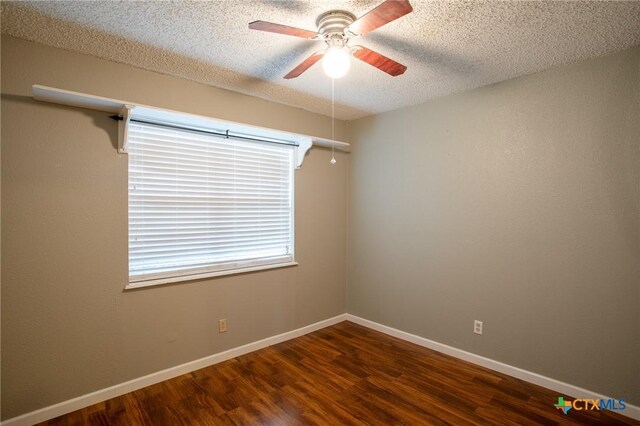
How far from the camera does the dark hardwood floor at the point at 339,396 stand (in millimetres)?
2105

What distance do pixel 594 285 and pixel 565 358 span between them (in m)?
0.60

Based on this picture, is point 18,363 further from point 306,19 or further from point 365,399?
point 306,19

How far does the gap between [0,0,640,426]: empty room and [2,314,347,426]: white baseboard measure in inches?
0.6

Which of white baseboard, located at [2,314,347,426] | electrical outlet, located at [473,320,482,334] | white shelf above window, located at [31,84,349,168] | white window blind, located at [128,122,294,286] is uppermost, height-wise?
white shelf above window, located at [31,84,349,168]

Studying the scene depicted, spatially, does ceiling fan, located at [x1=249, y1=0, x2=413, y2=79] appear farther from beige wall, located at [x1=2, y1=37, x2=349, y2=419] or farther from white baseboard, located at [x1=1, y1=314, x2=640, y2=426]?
white baseboard, located at [x1=1, y1=314, x2=640, y2=426]

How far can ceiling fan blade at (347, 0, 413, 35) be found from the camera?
129 cm

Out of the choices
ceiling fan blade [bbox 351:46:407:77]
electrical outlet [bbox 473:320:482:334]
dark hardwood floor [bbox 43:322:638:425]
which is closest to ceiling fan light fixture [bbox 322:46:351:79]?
ceiling fan blade [bbox 351:46:407:77]

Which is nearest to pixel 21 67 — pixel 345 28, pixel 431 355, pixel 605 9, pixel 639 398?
pixel 345 28

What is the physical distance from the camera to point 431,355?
9.90 ft

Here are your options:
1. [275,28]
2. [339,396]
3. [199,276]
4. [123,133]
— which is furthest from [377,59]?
[339,396]

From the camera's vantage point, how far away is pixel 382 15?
1.41 meters

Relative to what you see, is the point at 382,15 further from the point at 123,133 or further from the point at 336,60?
the point at 123,133

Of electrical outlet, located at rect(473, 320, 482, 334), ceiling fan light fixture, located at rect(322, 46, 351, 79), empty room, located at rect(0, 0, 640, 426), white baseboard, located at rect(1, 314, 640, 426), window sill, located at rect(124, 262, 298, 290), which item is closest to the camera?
ceiling fan light fixture, located at rect(322, 46, 351, 79)

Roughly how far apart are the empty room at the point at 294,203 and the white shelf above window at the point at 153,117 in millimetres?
24
